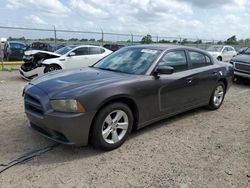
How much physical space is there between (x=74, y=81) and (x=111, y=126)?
2.89 feet

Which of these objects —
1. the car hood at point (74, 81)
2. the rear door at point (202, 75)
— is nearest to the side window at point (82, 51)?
the rear door at point (202, 75)

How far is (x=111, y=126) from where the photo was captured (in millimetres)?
4043

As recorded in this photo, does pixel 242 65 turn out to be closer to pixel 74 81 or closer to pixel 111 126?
pixel 111 126

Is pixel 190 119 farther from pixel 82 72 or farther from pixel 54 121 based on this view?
pixel 54 121

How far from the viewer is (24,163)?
142 inches

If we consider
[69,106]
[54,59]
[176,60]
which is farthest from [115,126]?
[54,59]

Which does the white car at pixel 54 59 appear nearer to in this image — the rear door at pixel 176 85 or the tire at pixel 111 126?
the rear door at pixel 176 85

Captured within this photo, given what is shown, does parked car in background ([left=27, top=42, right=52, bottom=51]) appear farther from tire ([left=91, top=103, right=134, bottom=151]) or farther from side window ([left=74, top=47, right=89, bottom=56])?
tire ([left=91, top=103, right=134, bottom=151])

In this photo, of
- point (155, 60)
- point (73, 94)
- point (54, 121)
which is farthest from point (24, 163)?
point (155, 60)

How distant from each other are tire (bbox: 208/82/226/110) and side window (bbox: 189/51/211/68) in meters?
0.71

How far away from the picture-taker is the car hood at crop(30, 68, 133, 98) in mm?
3785

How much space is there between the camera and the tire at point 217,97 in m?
6.30

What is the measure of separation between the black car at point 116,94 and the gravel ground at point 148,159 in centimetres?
28

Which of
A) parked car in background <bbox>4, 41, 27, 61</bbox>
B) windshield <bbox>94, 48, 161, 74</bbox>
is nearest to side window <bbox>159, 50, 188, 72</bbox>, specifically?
windshield <bbox>94, 48, 161, 74</bbox>
